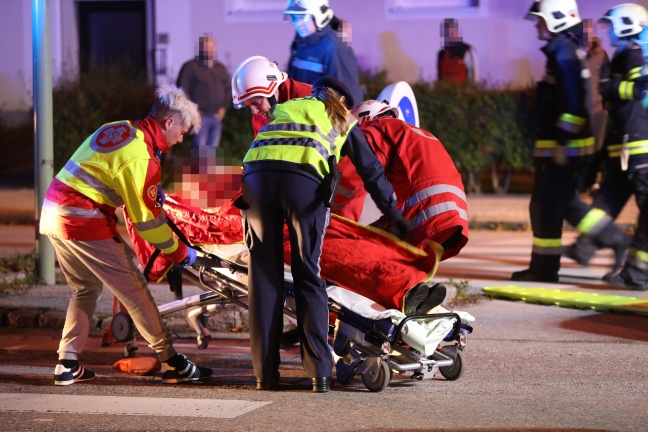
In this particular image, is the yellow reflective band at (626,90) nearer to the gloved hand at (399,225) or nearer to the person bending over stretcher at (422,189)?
the person bending over stretcher at (422,189)

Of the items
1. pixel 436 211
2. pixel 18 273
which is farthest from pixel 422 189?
pixel 18 273

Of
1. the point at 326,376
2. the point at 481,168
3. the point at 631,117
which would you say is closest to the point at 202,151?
the point at 326,376

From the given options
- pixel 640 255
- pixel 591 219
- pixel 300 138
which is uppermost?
pixel 300 138

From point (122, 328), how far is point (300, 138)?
2015mm

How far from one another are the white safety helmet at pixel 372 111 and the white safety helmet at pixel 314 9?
281 cm

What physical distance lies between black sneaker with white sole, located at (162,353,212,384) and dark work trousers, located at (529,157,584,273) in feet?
14.8

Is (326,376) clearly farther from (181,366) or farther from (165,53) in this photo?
(165,53)

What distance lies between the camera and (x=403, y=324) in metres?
6.74

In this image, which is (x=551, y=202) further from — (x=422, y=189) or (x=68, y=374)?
(x=68, y=374)

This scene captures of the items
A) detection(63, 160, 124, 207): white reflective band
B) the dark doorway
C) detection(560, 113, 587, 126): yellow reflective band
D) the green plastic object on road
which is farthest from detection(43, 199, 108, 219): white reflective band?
the dark doorway

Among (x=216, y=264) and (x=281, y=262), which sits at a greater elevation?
(x=281, y=262)

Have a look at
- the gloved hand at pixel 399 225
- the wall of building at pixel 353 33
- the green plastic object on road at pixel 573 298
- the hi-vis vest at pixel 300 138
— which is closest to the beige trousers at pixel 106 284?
the hi-vis vest at pixel 300 138

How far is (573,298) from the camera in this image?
9.71m

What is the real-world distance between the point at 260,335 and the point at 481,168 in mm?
10970
